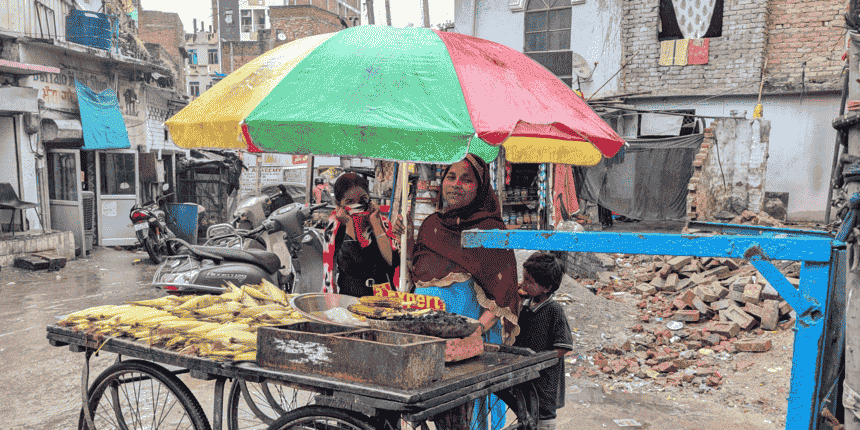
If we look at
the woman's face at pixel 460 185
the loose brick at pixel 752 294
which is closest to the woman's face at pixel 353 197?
the woman's face at pixel 460 185

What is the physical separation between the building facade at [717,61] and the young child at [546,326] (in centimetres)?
1352

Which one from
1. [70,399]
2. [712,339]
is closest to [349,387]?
[70,399]

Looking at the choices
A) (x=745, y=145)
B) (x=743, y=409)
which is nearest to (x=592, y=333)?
(x=743, y=409)

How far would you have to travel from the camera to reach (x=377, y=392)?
199 cm

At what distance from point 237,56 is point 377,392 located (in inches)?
1894

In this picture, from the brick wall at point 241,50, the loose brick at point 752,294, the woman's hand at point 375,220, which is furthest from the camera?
the brick wall at point 241,50

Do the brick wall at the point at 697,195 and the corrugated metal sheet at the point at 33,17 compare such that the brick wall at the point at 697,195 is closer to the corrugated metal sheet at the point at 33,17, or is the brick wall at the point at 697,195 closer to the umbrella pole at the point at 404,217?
the umbrella pole at the point at 404,217

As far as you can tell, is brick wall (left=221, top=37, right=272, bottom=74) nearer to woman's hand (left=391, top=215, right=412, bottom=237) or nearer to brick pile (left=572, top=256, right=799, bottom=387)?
brick pile (left=572, top=256, right=799, bottom=387)

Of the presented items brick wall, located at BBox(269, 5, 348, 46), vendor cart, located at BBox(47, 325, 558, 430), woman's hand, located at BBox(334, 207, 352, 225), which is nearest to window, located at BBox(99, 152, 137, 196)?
woman's hand, located at BBox(334, 207, 352, 225)

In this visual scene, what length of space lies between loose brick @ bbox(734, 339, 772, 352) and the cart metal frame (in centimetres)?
440

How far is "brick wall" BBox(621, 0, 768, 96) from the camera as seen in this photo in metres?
15.3

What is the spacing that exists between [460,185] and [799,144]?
15383 millimetres

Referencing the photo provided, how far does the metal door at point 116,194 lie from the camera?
13797 mm

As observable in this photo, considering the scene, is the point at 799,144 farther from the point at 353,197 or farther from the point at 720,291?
the point at 353,197
